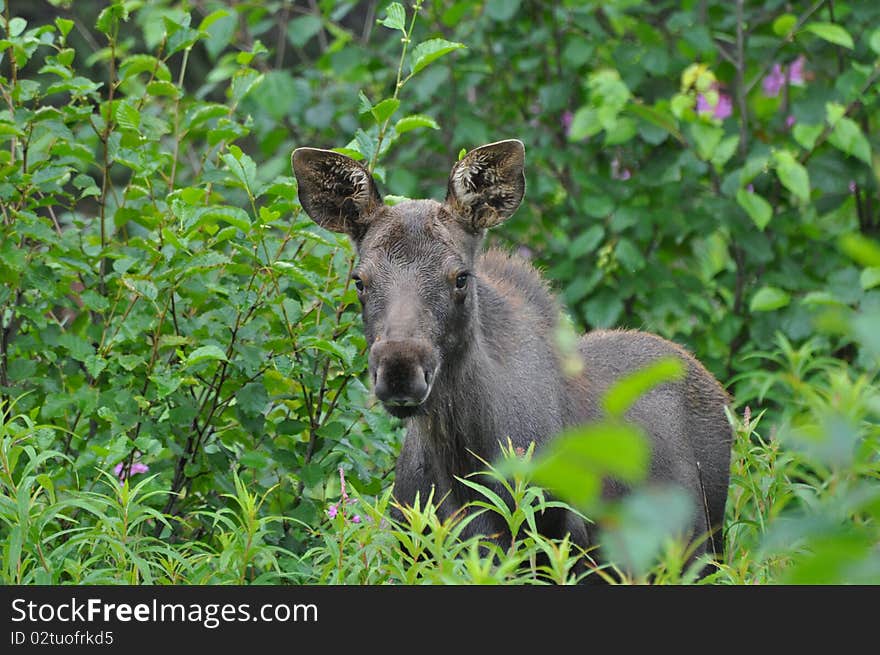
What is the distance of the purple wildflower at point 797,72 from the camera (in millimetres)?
7406

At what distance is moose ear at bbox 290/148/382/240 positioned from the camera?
14.4ft

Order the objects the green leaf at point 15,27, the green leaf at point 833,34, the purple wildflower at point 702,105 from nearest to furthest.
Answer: the green leaf at point 15,27 → the green leaf at point 833,34 → the purple wildflower at point 702,105

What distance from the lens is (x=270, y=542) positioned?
4.38 m

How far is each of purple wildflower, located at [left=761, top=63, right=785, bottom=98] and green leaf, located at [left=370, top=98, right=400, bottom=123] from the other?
3.90 metres

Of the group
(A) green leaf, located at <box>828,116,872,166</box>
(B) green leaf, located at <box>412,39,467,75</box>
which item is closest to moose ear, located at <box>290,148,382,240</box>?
(B) green leaf, located at <box>412,39,467,75</box>

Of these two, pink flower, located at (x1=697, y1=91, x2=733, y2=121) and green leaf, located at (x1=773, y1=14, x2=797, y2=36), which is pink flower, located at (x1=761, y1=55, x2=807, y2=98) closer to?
pink flower, located at (x1=697, y1=91, x2=733, y2=121)

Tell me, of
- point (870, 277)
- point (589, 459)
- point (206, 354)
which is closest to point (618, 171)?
point (870, 277)

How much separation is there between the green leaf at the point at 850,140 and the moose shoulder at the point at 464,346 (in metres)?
2.17

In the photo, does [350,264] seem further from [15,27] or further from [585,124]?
[585,124]

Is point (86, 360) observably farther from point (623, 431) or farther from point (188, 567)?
point (623, 431)

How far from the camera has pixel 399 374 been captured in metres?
3.67

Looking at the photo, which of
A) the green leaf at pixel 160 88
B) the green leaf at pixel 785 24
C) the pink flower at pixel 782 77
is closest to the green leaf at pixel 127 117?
the green leaf at pixel 160 88

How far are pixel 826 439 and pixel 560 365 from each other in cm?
344

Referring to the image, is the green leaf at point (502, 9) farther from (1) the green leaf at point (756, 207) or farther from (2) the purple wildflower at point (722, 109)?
(1) the green leaf at point (756, 207)
